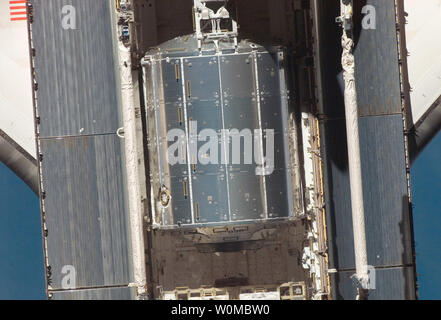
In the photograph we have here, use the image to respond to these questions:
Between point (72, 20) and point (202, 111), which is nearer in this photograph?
point (202, 111)

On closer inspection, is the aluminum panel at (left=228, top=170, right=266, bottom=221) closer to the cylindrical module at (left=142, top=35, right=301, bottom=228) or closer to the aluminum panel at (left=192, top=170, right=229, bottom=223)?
the cylindrical module at (left=142, top=35, right=301, bottom=228)

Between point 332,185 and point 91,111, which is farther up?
point 91,111

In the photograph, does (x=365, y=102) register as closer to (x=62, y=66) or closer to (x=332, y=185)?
(x=332, y=185)

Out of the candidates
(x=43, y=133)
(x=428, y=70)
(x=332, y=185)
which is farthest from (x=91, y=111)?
(x=428, y=70)

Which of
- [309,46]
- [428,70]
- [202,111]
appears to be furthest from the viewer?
[428,70]

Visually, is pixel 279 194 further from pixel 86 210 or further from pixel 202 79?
pixel 86 210

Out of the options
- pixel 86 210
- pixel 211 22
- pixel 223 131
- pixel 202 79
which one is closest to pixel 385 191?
pixel 223 131

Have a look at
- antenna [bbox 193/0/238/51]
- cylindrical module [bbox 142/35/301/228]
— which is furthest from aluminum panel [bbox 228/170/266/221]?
antenna [bbox 193/0/238/51]
